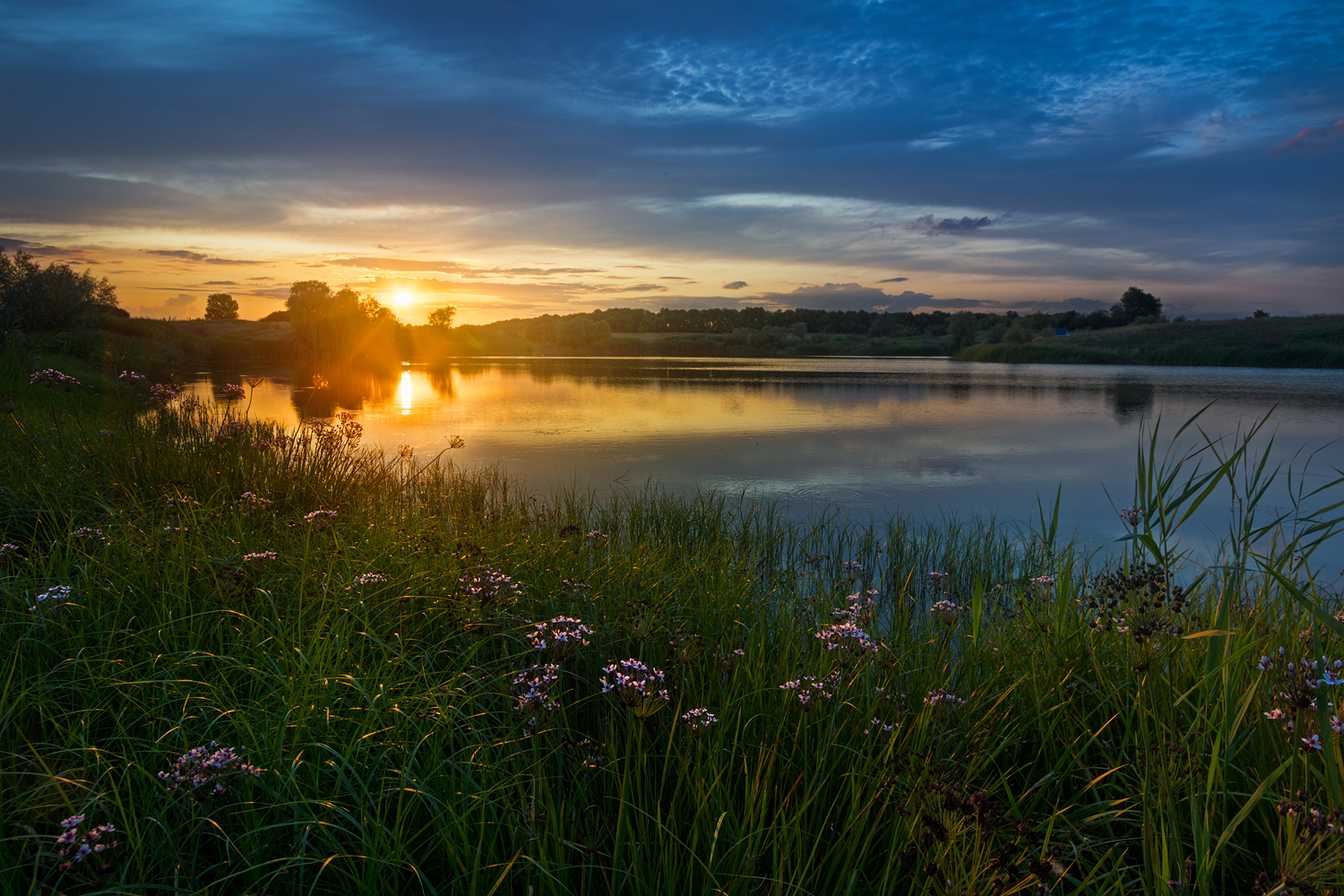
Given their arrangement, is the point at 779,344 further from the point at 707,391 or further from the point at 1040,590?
the point at 1040,590

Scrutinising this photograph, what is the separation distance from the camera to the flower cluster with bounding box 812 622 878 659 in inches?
93.2

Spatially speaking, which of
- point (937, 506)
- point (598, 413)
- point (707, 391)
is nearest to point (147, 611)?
point (937, 506)

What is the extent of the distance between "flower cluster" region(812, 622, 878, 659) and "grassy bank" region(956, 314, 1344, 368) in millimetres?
45895

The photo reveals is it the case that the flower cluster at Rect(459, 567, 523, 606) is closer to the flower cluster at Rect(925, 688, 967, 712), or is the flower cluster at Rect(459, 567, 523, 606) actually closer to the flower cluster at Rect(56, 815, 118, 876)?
the flower cluster at Rect(56, 815, 118, 876)

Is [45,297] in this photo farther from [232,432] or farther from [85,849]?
[85,849]

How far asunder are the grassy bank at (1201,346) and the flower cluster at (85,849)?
4802cm

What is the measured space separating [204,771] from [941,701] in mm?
2242

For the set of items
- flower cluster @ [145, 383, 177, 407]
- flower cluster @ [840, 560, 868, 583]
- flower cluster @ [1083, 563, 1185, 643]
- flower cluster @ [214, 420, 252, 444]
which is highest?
flower cluster @ [145, 383, 177, 407]

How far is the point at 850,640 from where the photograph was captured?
98.0 inches

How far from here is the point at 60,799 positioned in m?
1.79

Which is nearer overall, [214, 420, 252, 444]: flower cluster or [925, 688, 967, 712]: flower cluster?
[925, 688, 967, 712]: flower cluster

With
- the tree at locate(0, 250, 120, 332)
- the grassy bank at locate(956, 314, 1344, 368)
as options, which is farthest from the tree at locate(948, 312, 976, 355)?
the tree at locate(0, 250, 120, 332)

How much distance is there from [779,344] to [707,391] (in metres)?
54.2

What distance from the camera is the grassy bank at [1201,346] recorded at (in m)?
37.2
